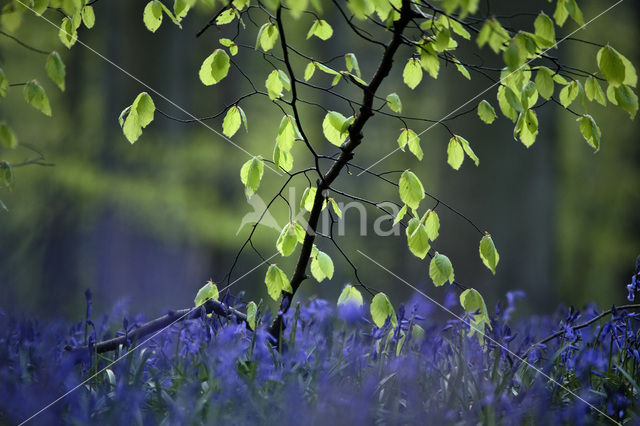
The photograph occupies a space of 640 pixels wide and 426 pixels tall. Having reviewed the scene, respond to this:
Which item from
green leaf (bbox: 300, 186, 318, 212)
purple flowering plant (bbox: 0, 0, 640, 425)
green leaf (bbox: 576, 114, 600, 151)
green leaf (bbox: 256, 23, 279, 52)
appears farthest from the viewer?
green leaf (bbox: 300, 186, 318, 212)

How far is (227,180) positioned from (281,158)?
16.0 feet

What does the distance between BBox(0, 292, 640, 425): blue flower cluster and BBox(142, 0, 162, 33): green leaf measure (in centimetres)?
83

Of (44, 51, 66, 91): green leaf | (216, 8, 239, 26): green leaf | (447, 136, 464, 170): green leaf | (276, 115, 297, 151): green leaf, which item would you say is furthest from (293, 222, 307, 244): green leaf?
(44, 51, 66, 91): green leaf

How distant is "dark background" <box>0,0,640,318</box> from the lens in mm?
3998

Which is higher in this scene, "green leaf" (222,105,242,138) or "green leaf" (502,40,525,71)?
"green leaf" (502,40,525,71)

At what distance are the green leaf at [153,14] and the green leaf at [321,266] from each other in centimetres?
77

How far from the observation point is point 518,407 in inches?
44.2

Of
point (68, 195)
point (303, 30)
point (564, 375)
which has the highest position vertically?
point (303, 30)

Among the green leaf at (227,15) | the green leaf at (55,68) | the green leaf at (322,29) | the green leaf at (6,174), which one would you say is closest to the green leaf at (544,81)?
the green leaf at (322,29)

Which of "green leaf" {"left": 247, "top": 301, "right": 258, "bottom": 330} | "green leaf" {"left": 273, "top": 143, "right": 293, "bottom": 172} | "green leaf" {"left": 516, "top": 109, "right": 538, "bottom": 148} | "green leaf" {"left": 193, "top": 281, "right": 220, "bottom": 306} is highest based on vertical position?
"green leaf" {"left": 516, "top": 109, "right": 538, "bottom": 148}

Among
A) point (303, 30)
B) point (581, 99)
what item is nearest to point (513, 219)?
point (581, 99)

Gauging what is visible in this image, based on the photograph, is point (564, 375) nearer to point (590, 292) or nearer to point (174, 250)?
point (590, 292)

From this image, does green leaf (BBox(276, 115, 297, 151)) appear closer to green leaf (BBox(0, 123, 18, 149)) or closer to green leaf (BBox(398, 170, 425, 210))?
green leaf (BBox(398, 170, 425, 210))

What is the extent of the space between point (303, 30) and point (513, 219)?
12.9 feet
